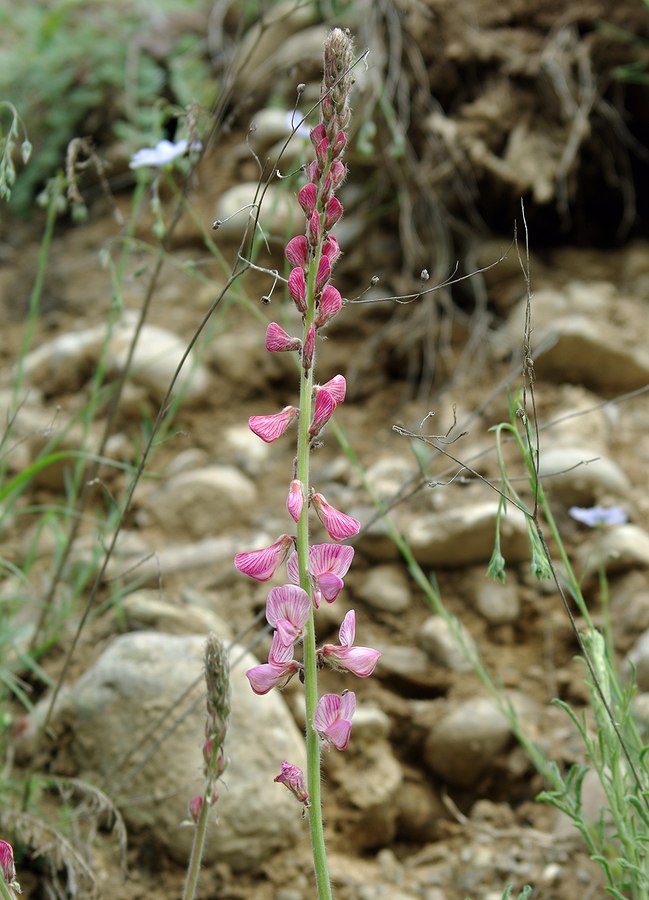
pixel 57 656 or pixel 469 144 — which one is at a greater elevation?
pixel 469 144

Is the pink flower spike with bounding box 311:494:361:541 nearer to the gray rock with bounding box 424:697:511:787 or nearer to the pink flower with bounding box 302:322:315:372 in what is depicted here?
the pink flower with bounding box 302:322:315:372

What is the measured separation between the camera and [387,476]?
311cm

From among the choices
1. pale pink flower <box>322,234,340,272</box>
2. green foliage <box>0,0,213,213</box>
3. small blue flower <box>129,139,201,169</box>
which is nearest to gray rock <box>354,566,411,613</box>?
small blue flower <box>129,139,201,169</box>

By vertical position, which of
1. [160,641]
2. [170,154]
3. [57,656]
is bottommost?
[57,656]

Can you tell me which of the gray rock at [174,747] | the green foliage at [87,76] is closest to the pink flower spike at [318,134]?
the gray rock at [174,747]

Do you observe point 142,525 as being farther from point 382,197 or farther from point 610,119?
point 610,119

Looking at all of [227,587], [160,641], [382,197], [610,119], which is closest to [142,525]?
[227,587]

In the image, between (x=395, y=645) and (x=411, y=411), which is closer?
(x=395, y=645)

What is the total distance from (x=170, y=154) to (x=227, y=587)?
129cm

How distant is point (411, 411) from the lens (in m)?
3.51

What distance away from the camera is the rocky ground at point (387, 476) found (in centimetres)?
212

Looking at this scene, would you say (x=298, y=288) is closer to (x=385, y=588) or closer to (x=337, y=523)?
(x=337, y=523)

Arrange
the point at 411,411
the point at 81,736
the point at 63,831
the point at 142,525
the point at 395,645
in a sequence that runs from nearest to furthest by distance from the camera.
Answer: the point at 63,831 < the point at 81,736 < the point at 395,645 < the point at 142,525 < the point at 411,411

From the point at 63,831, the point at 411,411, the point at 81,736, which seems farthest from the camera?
the point at 411,411
